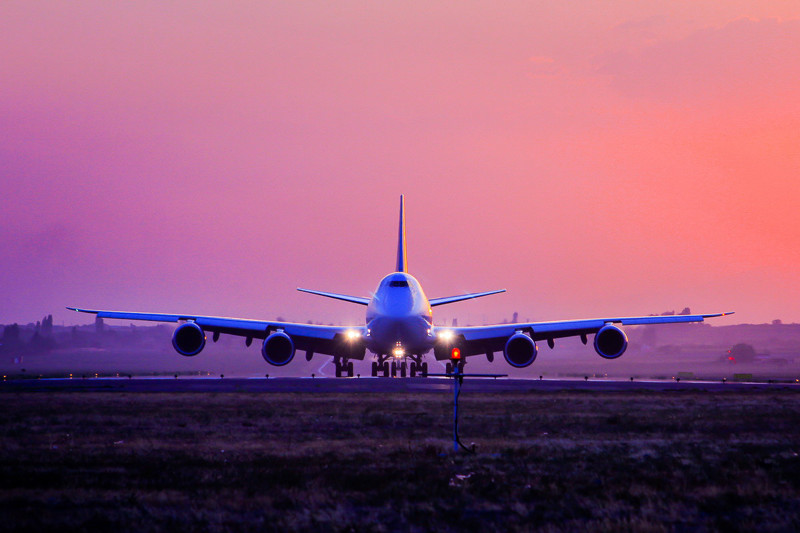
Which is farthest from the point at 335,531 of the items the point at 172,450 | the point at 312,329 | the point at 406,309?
the point at 312,329

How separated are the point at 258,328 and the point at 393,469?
29.7 metres

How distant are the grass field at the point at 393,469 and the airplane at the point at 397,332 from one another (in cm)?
1385

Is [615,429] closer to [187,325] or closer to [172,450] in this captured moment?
[172,450]

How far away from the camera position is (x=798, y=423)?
2402 centimetres

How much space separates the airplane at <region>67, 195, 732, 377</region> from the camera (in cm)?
4150

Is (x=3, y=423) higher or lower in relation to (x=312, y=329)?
lower

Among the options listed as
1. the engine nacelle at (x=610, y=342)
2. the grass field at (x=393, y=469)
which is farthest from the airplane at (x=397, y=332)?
the grass field at (x=393, y=469)

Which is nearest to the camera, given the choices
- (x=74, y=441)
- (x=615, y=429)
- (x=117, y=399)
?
(x=74, y=441)

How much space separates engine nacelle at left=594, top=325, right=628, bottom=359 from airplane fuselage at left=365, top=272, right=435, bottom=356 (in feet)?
27.9

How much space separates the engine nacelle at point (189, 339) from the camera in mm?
41469

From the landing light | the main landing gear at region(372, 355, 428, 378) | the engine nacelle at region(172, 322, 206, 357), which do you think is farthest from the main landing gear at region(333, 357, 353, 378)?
the engine nacelle at region(172, 322, 206, 357)

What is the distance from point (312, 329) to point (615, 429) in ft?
81.9

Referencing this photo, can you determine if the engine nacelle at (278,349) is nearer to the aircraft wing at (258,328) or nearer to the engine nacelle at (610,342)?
the aircraft wing at (258,328)

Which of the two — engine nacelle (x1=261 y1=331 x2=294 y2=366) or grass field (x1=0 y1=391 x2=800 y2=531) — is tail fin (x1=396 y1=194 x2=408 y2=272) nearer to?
engine nacelle (x1=261 y1=331 x2=294 y2=366)
